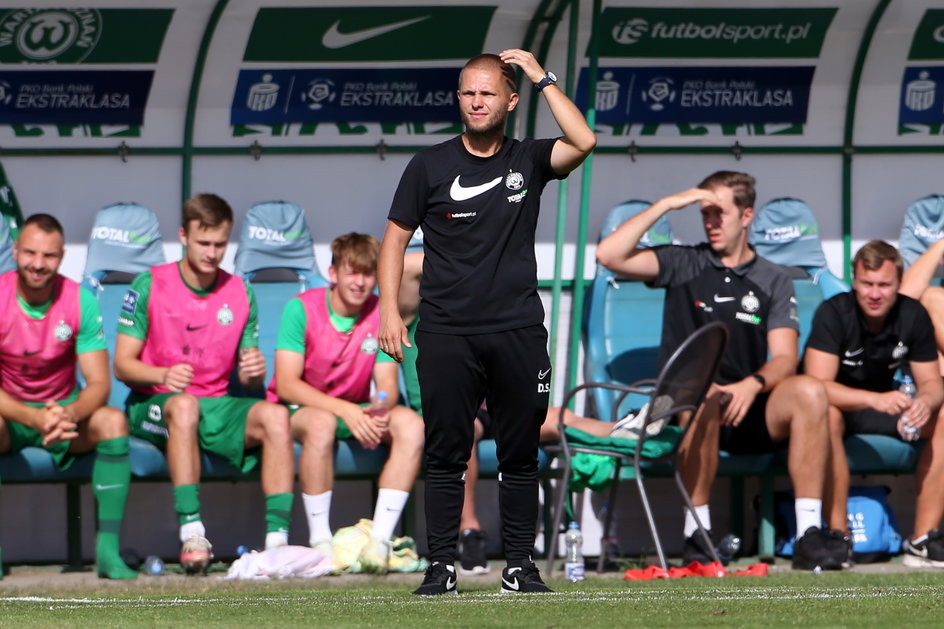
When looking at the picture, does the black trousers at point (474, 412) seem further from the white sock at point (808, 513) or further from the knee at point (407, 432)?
the white sock at point (808, 513)

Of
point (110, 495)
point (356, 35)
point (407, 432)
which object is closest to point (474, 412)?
point (407, 432)

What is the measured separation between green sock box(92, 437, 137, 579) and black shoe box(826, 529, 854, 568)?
305cm

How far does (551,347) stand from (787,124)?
6.51ft

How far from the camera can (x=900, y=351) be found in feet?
24.8

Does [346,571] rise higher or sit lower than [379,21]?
lower

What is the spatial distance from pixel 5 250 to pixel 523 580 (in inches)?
149

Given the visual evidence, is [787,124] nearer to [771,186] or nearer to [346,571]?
[771,186]

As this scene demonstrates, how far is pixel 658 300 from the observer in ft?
27.2

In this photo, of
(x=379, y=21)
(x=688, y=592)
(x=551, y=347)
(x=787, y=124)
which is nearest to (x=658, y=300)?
(x=551, y=347)

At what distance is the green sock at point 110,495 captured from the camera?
693cm

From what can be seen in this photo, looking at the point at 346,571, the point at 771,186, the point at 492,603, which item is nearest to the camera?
the point at 492,603

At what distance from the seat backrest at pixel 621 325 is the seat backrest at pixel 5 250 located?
292 cm

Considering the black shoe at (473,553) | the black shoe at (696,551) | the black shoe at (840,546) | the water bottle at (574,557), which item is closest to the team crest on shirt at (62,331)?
the black shoe at (473,553)

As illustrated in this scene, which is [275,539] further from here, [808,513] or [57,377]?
[808,513]
